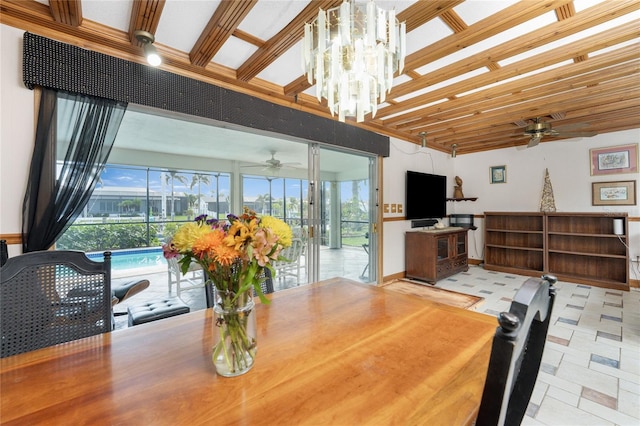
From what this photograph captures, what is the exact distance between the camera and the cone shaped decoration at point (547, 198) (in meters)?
4.99

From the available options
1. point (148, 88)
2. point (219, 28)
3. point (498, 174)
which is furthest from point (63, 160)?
point (498, 174)

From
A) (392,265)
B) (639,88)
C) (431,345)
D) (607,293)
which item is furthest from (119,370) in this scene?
(607,293)

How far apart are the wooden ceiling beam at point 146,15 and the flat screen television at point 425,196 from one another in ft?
13.6

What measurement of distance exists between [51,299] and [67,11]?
5.88 ft

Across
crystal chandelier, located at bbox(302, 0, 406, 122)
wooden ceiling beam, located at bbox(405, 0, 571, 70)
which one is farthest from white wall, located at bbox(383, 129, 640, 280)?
crystal chandelier, located at bbox(302, 0, 406, 122)

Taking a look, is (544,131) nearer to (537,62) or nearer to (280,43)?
(537,62)

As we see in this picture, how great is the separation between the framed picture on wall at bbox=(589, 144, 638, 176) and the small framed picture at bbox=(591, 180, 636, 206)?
199 mm

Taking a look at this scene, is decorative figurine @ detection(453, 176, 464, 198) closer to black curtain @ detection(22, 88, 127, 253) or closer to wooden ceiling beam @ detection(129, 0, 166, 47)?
wooden ceiling beam @ detection(129, 0, 166, 47)

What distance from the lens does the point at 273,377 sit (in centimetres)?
84

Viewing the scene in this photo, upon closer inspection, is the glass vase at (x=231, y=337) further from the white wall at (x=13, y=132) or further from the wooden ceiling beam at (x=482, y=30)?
the wooden ceiling beam at (x=482, y=30)

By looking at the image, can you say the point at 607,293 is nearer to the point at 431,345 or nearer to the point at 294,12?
the point at 431,345

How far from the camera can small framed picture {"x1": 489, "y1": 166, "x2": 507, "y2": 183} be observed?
5.60 metres

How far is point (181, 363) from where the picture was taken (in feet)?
3.01

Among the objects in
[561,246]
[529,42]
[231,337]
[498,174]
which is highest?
[529,42]
